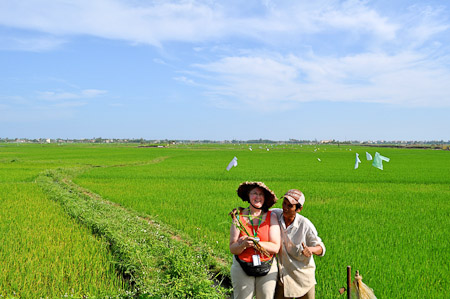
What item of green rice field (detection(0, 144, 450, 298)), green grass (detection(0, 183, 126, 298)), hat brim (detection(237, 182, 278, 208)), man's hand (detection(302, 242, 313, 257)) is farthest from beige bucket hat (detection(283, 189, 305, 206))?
green grass (detection(0, 183, 126, 298))

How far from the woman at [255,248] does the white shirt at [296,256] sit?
0.10 metres

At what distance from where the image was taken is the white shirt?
2.63 m

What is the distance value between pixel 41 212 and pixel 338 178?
14.0 m

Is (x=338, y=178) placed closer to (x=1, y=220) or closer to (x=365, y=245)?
(x=365, y=245)

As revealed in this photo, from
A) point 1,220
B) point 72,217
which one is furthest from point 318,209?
point 1,220


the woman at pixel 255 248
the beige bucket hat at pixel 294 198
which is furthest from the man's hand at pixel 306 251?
the beige bucket hat at pixel 294 198

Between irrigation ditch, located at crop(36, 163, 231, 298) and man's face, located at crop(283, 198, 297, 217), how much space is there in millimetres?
1552

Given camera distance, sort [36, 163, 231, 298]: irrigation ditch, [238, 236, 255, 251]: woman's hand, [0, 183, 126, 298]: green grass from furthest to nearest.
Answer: [0, 183, 126, 298]: green grass
[36, 163, 231, 298]: irrigation ditch
[238, 236, 255, 251]: woman's hand

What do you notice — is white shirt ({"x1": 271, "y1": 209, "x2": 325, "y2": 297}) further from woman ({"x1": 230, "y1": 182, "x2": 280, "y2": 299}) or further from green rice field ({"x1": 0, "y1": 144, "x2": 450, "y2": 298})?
green rice field ({"x1": 0, "y1": 144, "x2": 450, "y2": 298})

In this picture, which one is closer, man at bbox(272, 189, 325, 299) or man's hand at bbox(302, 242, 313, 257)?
man's hand at bbox(302, 242, 313, 257)

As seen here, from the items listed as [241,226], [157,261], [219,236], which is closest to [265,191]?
[241,226]

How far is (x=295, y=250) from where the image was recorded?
2633 millimetres

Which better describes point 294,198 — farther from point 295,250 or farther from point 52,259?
point 52,259

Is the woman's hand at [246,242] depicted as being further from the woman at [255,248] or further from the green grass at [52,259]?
the green grass at [52,259]
